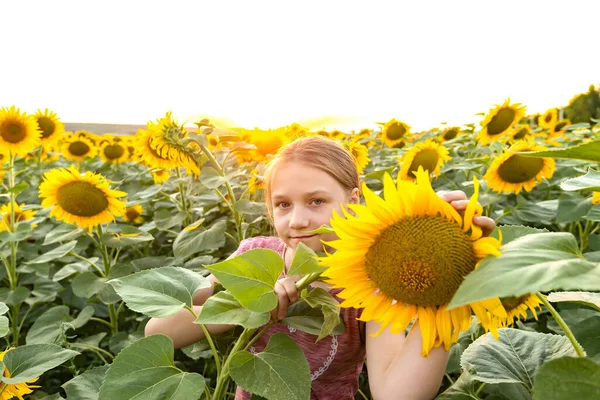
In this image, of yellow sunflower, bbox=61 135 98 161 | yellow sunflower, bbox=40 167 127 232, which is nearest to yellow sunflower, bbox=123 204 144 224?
yellow sunflower, bbox=40 167 127 232

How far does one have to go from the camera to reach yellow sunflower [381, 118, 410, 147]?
4.68 metres

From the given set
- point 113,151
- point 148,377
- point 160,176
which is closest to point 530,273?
point 148,377

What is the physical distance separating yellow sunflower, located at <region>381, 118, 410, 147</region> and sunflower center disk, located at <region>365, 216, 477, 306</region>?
4.07 m

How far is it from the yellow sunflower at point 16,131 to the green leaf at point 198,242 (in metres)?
1.90

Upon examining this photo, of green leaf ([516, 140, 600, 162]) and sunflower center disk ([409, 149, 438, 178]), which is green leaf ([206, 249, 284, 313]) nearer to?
green leaf ([516, 140, 600, 162])

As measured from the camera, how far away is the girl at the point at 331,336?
988 mm

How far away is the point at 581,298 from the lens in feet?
2.93

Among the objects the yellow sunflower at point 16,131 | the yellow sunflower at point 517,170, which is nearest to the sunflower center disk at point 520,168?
the yellow sunflower at point 517,170

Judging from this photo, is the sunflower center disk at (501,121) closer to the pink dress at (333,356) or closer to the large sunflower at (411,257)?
the pink dress at (333,356)

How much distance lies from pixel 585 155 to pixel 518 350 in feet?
1.68

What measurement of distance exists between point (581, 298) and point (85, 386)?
4.07ft

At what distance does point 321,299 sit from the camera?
0.90 meters

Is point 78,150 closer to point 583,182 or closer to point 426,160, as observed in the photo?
point 426,160

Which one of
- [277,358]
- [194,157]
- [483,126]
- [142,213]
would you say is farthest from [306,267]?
[483,126]
